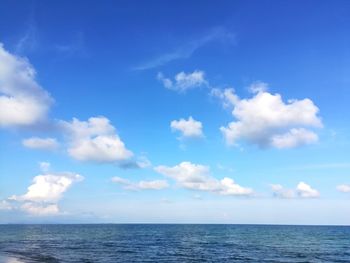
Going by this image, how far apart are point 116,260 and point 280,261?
822 inches

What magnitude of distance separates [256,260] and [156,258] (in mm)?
13262

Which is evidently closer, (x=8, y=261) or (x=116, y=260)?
(x=8, y=261)

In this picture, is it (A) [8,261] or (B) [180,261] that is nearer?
(A) [8,261]

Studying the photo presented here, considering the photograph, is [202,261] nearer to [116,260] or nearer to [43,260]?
[116,260]

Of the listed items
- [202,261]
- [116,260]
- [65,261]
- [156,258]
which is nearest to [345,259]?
[202,261]

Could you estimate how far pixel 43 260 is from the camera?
5169 centimetres

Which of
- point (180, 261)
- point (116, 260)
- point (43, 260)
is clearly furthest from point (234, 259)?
point (43, 260)

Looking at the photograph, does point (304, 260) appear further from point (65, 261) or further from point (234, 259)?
point (65, 261)

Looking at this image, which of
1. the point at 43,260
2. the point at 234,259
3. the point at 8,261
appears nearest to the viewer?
the point at 8,261

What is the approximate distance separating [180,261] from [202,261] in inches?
110

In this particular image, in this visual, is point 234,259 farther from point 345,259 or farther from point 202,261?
point 345,259

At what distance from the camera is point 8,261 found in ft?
157

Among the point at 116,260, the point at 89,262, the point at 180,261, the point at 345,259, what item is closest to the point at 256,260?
the point at 180,261

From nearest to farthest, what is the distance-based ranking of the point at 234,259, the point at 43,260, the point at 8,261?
the point at 8,261, the point at 43,260, the point at 234,259
